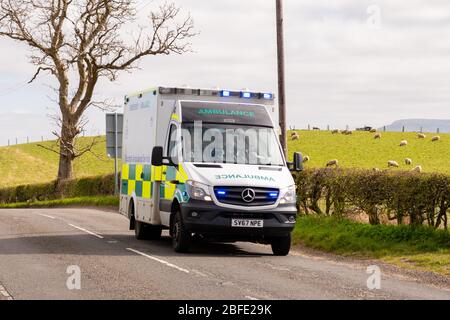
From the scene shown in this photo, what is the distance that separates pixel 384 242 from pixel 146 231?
546 cm

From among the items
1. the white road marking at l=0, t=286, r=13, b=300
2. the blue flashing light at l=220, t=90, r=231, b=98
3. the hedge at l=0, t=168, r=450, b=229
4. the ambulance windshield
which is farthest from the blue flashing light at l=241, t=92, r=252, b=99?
the white road marking at l=0, t=286, r=13, b=300

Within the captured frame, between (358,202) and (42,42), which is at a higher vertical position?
(42,42)

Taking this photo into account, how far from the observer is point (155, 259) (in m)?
13.6

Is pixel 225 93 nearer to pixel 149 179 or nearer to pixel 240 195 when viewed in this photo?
pixel 149 179

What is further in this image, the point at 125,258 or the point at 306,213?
Answer: the point at 306,213

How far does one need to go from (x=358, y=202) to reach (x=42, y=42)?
92.9 feet

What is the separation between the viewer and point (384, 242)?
15812mm

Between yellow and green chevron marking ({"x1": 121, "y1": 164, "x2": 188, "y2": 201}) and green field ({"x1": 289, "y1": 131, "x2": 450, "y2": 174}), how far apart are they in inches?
1759

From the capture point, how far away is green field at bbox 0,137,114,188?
80562 mm

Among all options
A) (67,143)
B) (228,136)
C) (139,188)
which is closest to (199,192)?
(228,136)

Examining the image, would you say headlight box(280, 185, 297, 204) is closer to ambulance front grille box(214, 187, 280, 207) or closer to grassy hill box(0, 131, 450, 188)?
ambulance front grille box(214, 187, 280, 207)
